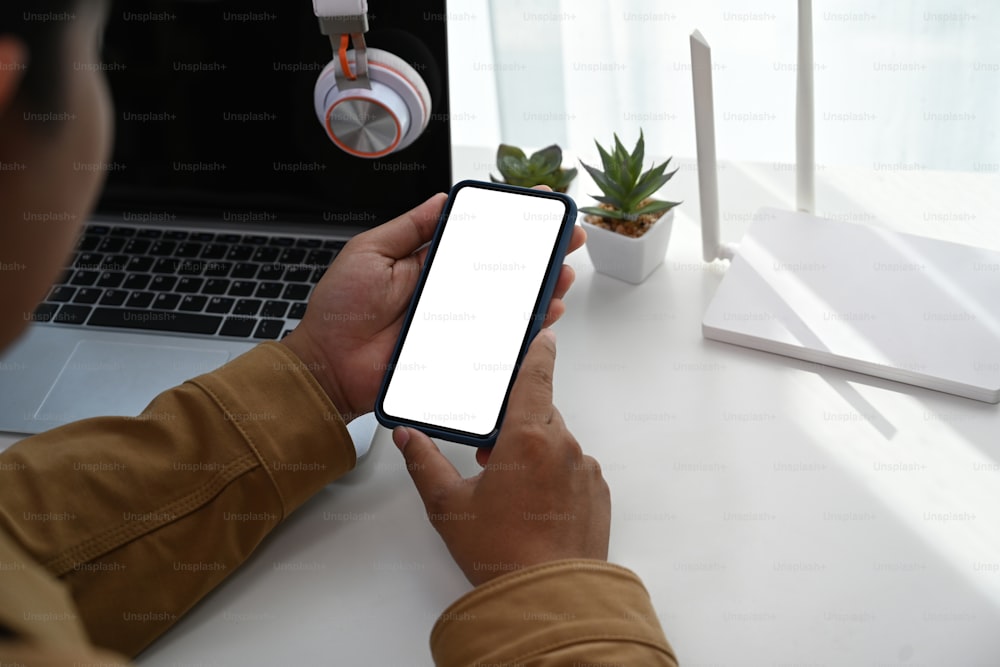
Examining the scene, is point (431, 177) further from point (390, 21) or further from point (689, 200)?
point (689, 200)

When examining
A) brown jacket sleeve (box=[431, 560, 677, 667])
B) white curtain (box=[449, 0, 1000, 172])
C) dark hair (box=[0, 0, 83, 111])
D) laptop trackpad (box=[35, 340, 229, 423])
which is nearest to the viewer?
dark hair (box=[0, 0, 83, 111])

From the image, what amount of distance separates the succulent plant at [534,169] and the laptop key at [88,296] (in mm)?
423

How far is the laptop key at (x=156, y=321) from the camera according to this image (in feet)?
2.82

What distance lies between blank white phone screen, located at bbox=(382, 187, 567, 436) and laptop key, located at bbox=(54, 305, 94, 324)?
0.35m

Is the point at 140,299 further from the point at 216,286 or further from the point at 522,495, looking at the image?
Result: the point at 522,495

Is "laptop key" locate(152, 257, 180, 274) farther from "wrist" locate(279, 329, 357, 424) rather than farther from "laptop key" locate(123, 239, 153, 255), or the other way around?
"wrist" locate(279, 329, 357, 424)

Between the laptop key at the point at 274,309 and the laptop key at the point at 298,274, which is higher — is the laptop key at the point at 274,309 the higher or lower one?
the lower one

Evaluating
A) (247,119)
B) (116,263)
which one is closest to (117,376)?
(116,263)

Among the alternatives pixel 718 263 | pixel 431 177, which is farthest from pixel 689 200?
pixel 431 177

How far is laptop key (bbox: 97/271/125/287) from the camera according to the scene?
917mm

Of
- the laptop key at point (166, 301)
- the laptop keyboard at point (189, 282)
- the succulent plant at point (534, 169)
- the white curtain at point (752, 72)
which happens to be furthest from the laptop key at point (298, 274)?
the white curtain at point (752, 72)

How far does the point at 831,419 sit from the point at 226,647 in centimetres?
53

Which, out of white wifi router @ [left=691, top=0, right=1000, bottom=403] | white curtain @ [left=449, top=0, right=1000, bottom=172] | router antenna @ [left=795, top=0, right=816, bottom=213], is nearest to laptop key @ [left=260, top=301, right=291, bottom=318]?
white wifi router @ [left=691, top=0, right=1000, bottom=403]

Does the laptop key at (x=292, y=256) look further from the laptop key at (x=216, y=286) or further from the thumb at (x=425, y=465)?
the thumb at (x=425, y=465)
